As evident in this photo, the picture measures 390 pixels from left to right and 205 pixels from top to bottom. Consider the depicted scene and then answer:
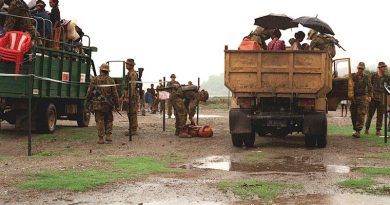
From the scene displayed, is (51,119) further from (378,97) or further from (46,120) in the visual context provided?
(378,97)

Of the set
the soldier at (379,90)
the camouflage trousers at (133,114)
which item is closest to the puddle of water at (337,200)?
the camouflage trousers at (133,114)

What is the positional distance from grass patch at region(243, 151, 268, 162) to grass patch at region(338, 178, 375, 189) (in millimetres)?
2767

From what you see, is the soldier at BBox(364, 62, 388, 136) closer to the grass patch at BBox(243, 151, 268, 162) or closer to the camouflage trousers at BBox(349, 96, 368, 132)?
the camouflage trousers at BBox(349, 96, 368, 132)

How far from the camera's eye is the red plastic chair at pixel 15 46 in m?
13.1

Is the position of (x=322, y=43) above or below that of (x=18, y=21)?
below

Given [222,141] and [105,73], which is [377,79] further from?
[105,73]

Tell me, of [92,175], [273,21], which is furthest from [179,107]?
[92,175]

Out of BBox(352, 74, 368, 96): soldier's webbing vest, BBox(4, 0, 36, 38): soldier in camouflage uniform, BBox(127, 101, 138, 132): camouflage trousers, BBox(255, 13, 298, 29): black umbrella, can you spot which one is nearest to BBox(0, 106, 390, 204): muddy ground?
BBox(127, 101, 138, 132): camouflage trousers

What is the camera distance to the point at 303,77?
1205cm

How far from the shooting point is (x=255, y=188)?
7453 millimetres

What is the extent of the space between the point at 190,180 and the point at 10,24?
738 cm

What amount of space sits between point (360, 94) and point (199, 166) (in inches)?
276

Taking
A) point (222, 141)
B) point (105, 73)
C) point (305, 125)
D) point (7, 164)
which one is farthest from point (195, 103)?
point (7, 164)

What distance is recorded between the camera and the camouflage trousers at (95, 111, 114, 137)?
13305 mm
